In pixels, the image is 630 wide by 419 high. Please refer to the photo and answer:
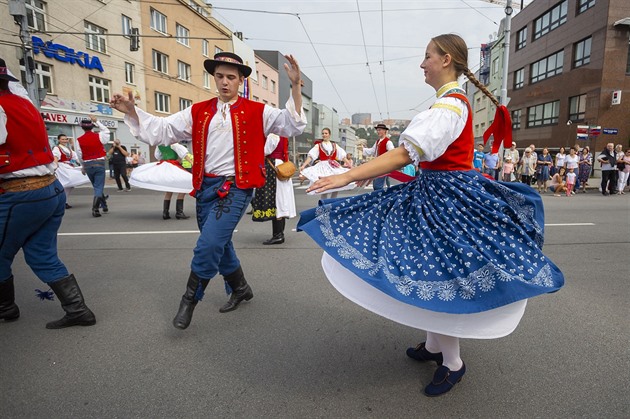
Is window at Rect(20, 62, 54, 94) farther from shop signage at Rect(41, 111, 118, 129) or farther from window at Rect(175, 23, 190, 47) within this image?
window at Rect(175, 23, 190, 47)

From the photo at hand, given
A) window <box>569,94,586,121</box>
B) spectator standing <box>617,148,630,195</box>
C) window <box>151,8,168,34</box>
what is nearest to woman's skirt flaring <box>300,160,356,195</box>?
spectator standing <box>617,148,630,195</box>

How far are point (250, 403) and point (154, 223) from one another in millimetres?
6114

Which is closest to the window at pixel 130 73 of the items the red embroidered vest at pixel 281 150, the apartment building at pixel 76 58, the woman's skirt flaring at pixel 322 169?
the apartment building at pixel 76 58

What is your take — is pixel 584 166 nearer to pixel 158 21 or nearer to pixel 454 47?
pixel 454 47

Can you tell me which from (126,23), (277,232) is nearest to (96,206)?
(277,232)

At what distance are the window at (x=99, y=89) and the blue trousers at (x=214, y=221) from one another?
22.1m

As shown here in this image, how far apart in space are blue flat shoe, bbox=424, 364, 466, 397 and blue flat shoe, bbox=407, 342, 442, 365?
0.83 ft

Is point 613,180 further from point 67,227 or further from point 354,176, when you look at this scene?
point 67,227

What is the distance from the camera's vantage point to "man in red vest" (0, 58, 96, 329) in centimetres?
276

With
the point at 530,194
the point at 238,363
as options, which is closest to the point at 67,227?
the point at 238,363

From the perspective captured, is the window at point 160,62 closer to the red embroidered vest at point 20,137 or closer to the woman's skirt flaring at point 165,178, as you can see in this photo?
the woman's skirt flaring at point 165,178

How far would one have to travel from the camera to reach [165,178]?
7.49m

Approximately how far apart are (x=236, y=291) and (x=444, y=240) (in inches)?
82.7

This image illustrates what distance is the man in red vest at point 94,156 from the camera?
823cm
